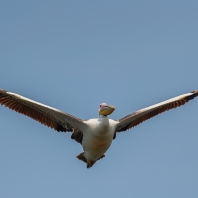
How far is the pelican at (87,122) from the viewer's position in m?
25.6

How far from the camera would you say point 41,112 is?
26484 mm

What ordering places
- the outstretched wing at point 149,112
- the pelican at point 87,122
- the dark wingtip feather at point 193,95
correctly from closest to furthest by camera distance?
1. the pelican at point 87,122
2. the outstretched wing at point 149,112
3. the dark wingtip feather at point 193,95

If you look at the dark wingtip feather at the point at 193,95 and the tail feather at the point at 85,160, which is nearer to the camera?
the tail feather at the point at 85,160

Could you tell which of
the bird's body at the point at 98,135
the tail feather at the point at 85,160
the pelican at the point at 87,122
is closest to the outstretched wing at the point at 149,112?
the pelican at the point at 87,122

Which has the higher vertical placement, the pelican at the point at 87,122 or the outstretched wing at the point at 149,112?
the outstretched wing at the point at 149,112

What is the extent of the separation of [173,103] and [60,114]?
198 inches

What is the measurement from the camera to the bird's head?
24.8 meters

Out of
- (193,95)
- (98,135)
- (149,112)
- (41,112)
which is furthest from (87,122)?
Result: (193,95)

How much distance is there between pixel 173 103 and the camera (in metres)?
28.2

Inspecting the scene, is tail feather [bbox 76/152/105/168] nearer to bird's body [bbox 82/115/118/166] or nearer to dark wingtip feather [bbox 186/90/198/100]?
bird's body [bbox 82/115/118/166]

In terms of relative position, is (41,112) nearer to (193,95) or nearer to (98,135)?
(98,135)

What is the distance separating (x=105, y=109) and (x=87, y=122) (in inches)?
62.4

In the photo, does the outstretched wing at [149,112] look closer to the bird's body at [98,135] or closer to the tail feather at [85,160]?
the bird's body at [98,135]

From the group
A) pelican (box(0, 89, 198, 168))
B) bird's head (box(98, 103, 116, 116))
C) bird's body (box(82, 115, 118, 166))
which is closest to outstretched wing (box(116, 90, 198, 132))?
pelican (box(0, 89, 198, 168))
